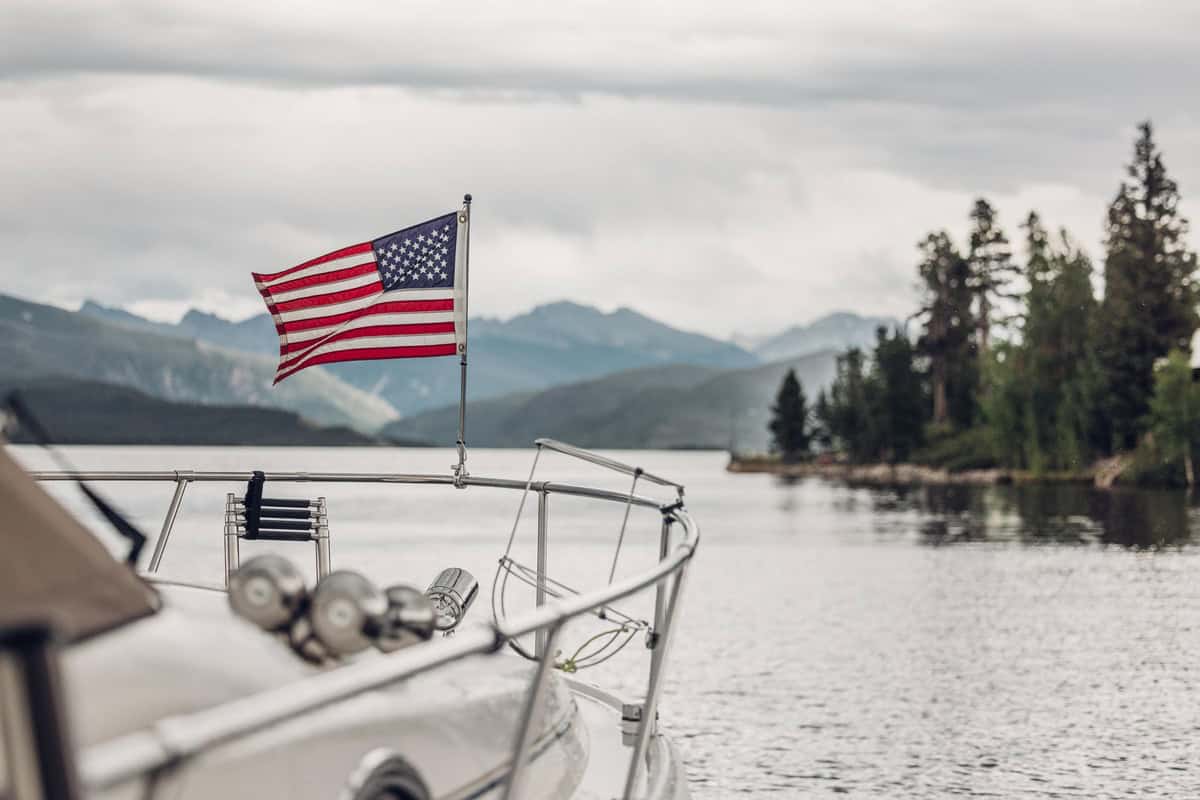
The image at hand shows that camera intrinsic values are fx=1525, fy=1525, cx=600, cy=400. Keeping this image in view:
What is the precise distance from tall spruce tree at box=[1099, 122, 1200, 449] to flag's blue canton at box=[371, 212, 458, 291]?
305 feet

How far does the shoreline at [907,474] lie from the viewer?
102562 mm

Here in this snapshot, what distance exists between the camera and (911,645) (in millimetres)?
27312

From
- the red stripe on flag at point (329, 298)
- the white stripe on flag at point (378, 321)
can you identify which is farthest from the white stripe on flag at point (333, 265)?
the white stripe on flag at point (378, 321)

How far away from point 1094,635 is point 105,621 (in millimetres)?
27425

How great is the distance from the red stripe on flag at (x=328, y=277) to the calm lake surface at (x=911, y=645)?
8284 mm

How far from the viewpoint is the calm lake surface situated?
16.6m

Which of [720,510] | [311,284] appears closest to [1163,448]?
[720,510]

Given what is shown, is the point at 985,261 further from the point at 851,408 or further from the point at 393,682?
the point at 393,682

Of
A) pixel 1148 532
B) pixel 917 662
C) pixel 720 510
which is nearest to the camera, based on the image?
pixel 917 662

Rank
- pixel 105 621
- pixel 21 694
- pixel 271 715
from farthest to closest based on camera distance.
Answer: pixel 105 621 → pixel 271 715 → pixel 21 694

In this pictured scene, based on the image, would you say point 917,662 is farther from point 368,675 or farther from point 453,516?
point 453,516

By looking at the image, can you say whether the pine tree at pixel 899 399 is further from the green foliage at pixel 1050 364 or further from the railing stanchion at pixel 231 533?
the railing stanchion at pixel 231 533

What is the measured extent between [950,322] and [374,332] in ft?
422

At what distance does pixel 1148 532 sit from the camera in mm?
56594
